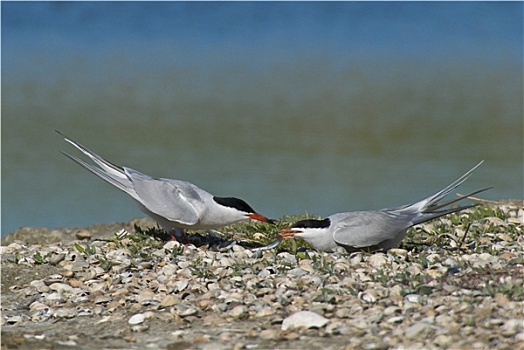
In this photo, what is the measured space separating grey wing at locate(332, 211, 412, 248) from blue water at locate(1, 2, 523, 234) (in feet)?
11.5

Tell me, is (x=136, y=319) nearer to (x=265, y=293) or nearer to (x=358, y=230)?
(x=265, y=293)

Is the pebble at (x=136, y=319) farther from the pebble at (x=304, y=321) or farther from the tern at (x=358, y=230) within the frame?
the tern at (x=358, y=230)

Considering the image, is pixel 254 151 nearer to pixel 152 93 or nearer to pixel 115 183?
pixel 152 93

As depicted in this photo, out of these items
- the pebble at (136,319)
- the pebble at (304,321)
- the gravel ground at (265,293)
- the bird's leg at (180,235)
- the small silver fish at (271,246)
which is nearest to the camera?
the gravel ground at (265,293)

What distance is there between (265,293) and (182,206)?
4.27 ft

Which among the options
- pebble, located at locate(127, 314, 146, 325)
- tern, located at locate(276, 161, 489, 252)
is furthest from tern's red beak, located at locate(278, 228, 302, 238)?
pebble, located at locate(127, 314, 146, 325)

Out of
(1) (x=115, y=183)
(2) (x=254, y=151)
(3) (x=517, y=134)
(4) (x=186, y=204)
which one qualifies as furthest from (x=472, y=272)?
(3) (x=517, y=134)

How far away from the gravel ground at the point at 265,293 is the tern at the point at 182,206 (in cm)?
18

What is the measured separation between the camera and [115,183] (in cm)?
644

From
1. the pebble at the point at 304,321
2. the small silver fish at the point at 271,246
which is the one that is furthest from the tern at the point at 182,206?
the pebble at the point at 304,321

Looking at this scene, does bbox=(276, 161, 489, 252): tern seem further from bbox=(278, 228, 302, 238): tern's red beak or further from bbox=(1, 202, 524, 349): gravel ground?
bbox=(1, 202, 524, 349): gravel ground

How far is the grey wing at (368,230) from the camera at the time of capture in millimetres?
5750

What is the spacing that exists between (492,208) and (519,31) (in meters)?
13.3

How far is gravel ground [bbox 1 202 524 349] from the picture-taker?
440 cm
